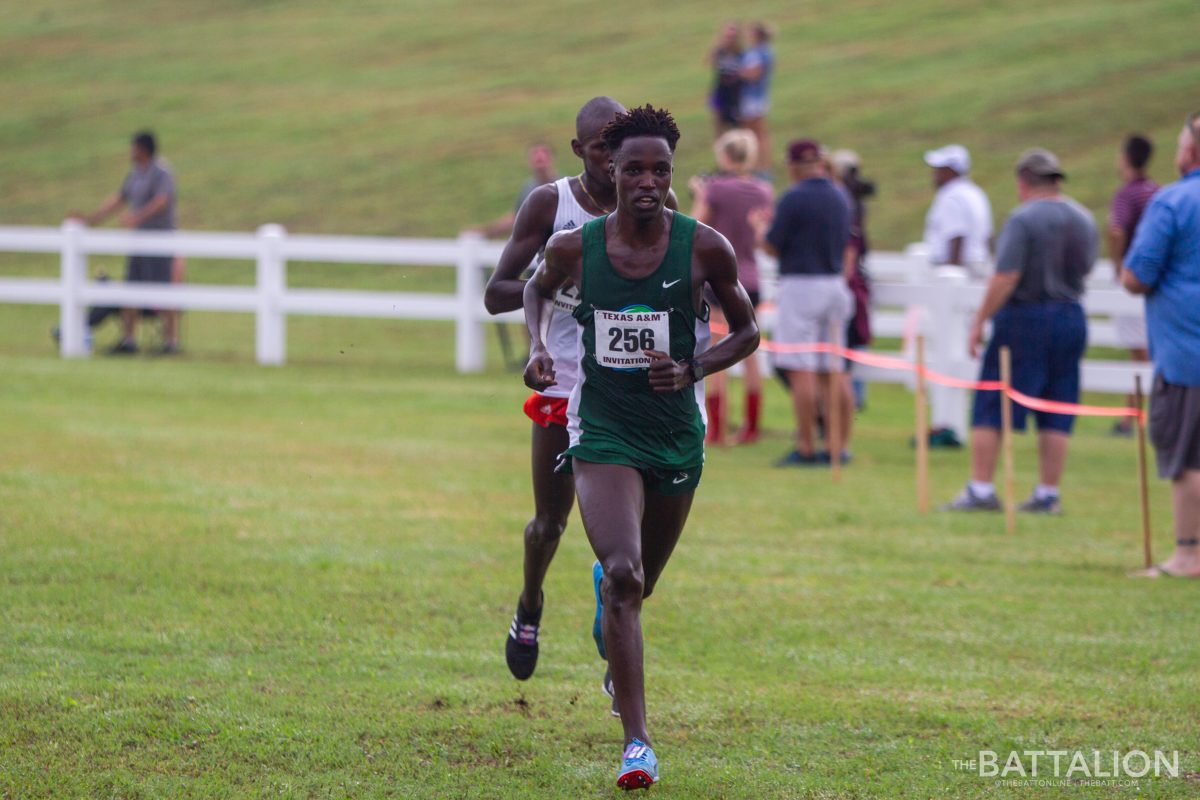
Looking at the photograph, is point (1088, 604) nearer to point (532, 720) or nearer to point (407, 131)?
point (532, 720)

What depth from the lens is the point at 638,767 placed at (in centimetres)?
515

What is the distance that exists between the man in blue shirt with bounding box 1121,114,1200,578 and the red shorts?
3.78 m

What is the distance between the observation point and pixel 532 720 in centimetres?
612

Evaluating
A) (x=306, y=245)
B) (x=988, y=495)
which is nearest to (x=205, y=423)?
(x=306, y=245)

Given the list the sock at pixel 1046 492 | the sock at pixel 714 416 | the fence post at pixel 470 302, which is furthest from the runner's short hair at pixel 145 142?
the sock at pixel 1046 492

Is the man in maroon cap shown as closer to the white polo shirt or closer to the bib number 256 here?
the white polo shirt

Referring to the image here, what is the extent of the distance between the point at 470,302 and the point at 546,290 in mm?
12188

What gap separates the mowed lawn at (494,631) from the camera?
5.56 metres

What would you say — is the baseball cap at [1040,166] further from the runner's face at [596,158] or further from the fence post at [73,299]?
the fence post at [73,299]

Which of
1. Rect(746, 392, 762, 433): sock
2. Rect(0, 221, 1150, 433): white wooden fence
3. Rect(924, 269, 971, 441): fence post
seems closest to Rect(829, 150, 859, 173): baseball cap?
Rect(924, 269, 971, 441): fence post

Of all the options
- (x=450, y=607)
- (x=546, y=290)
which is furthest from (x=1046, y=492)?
(x=546, y=290)

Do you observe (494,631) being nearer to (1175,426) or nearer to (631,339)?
(631,339)

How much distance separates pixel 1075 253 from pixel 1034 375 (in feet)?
2.72

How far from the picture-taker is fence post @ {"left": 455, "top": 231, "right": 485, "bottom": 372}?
17.9 m
